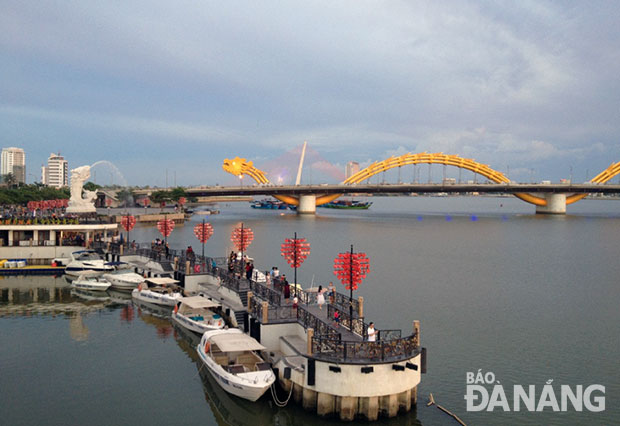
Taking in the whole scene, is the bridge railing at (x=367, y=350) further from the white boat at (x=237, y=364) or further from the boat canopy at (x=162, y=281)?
the boat canopy at (x=162, y=281)

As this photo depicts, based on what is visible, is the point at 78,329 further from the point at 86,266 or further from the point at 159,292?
the point at 86,266

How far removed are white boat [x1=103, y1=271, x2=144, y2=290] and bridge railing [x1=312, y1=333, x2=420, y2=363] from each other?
27.1m

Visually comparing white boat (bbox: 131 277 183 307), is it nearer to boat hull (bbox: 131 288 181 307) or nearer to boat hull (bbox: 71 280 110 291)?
boat hull (bbox: 131 288 181 307)

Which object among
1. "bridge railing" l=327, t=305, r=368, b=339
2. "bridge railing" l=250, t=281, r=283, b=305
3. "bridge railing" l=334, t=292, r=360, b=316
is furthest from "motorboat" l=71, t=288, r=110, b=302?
"bridge railing" l=327, t=305, r=368, b=339

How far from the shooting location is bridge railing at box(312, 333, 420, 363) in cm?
1850

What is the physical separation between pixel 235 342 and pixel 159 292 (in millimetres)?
17226

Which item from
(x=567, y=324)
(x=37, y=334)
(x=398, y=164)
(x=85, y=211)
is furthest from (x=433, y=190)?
(x=37, y=334)

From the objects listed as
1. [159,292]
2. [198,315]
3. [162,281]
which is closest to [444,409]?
[198,315]

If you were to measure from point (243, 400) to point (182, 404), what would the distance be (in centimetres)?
250

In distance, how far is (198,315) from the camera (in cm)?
3105

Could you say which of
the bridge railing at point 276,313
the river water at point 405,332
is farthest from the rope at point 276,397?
the bridge railing at point 276,313

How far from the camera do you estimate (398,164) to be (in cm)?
16525

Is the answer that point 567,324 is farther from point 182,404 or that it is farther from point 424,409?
point 182,404

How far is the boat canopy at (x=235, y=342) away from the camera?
21658 millimetres
